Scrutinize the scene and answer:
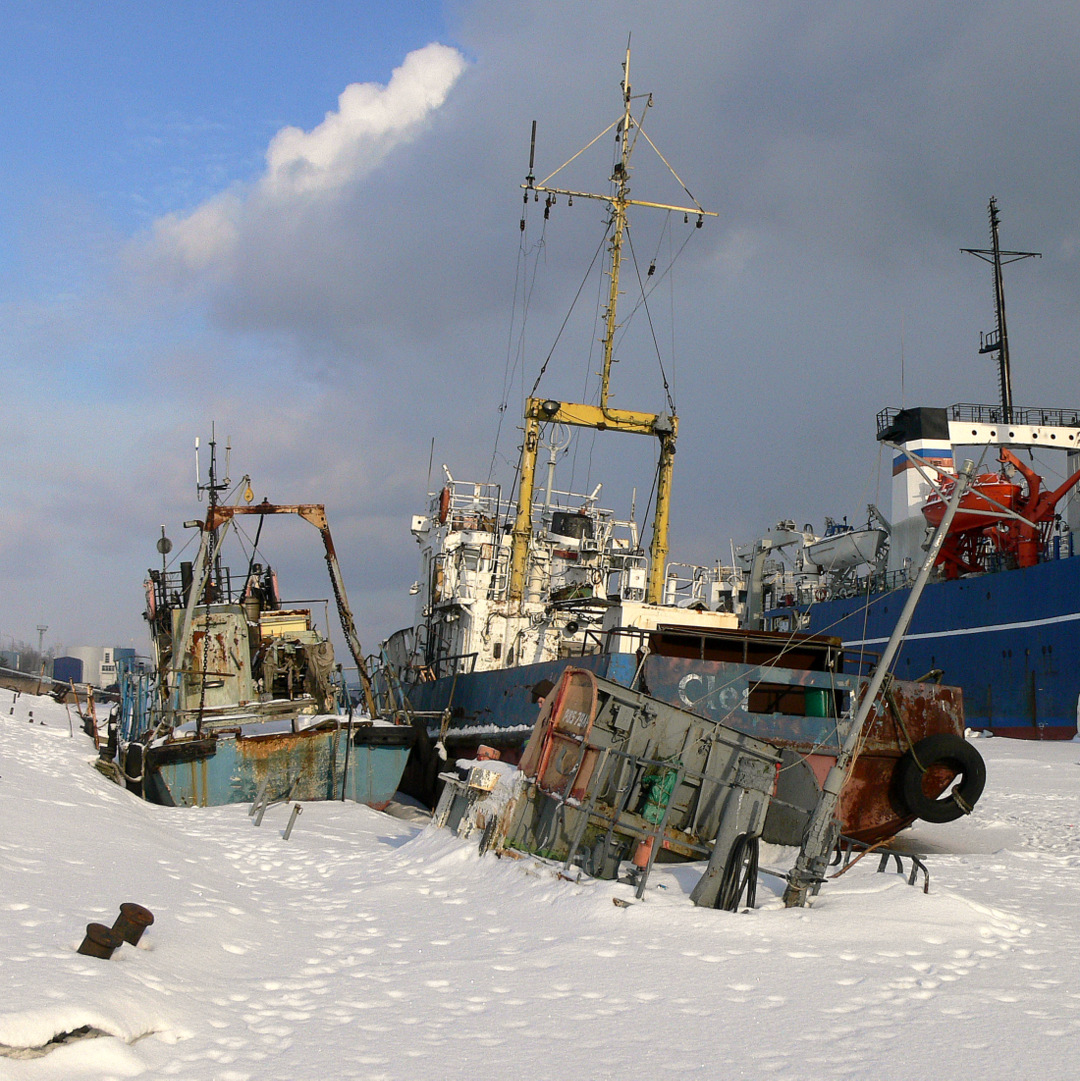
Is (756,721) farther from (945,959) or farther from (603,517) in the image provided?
(603,517)

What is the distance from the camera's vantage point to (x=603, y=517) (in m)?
28.9

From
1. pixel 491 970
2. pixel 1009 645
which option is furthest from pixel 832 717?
pixel 1009 645

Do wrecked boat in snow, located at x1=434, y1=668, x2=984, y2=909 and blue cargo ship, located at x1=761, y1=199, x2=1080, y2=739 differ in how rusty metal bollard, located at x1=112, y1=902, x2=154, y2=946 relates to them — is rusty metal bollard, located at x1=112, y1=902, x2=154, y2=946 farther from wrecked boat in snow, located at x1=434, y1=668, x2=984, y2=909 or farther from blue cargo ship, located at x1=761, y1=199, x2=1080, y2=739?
blue cargo ship, located at x1=761, y1=199, x2=1080, y2=739

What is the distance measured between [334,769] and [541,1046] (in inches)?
469

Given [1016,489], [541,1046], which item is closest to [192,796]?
[541,1046]

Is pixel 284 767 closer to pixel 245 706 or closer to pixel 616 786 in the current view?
pixel 245 706

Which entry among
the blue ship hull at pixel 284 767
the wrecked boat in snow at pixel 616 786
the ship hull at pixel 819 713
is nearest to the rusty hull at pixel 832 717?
the ship hull at pixel 819 713

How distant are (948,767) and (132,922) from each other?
11.0m

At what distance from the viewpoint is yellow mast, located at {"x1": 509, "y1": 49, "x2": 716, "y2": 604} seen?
2127cm

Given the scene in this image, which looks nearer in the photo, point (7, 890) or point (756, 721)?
point (7, 890)

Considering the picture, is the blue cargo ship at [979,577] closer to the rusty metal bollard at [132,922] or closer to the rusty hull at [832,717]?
the rusty hull at [832,717]

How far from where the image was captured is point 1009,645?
98.0 ft

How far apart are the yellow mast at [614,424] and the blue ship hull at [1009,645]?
658cm

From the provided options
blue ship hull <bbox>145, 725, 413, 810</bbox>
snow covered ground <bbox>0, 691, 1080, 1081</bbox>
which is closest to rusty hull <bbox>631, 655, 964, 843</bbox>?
snow covered ground <bbox>0, 691, 1080, 1081</bbox>
